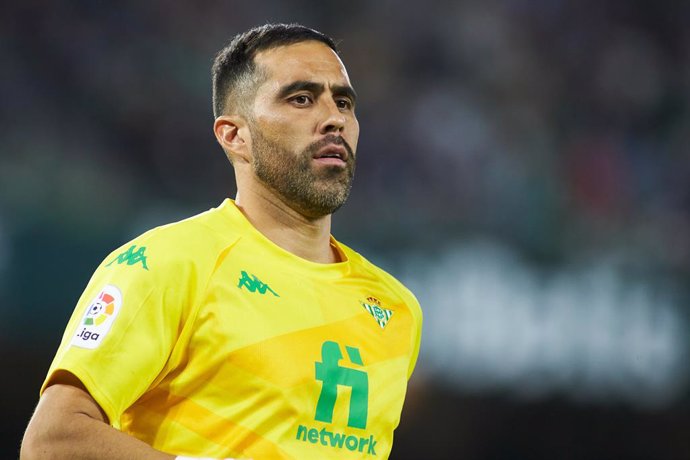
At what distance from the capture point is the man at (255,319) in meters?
2.32

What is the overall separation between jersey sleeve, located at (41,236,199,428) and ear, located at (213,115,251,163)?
636 millimetres

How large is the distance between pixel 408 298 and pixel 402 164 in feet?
11.6

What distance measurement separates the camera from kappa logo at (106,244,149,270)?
8.06 ft

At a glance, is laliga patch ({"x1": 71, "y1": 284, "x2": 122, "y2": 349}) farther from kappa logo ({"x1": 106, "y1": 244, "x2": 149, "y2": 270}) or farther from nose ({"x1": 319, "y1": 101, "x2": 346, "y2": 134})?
nose ({"x1": 319, "y1": 101, "x2": 346, "y2": 134})

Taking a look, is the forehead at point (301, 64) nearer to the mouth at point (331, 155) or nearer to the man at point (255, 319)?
the man at point (255, 319)

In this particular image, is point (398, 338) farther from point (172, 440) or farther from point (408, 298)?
point (172, 440)

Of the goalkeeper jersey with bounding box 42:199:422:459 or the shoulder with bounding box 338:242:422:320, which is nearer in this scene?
the goalkeeper jersey with bounding box 42:199:422:459

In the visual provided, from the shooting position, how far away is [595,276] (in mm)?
6668

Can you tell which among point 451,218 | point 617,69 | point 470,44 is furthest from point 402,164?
point 617,69

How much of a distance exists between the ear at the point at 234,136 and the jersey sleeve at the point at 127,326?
25.0 inches

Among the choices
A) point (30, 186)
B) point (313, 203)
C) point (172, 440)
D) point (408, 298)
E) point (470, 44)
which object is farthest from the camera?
point (470, 44)

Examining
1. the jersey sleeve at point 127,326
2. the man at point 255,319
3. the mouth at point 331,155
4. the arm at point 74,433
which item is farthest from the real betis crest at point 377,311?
the arm at point 74,433

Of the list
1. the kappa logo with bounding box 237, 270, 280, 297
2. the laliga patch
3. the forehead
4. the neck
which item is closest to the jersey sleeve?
the laliga patch

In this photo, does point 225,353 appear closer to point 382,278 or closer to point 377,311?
point 377,311
